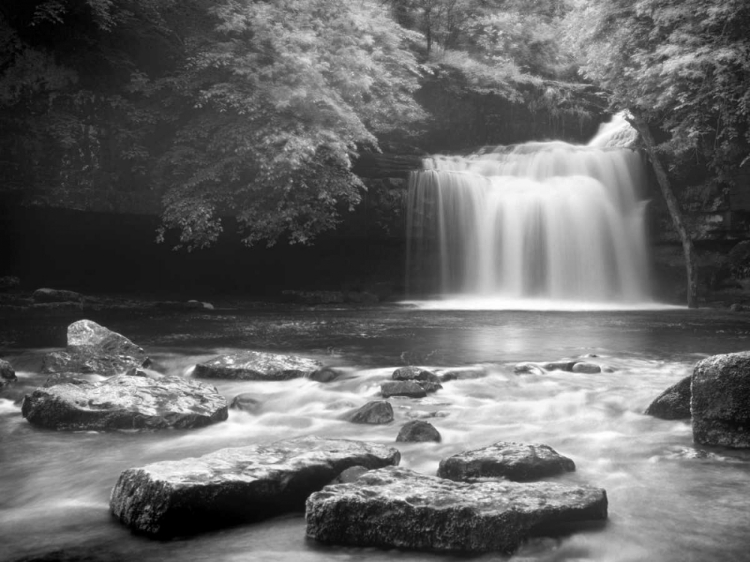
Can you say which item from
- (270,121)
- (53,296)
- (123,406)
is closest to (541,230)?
(270,121)

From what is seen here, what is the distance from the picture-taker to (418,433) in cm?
539

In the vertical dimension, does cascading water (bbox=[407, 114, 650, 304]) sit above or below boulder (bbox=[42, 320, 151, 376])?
above

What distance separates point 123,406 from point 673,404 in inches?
191

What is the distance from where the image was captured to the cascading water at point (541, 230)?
1980cm

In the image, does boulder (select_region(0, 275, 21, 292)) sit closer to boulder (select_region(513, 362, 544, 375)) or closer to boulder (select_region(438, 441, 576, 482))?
boulder (select_region(513, 362, 544, 375))

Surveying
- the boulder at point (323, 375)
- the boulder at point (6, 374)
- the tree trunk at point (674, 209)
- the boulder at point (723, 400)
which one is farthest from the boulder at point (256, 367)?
the tree trunk at point (674, 209)

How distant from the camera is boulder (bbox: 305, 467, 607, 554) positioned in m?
3.34

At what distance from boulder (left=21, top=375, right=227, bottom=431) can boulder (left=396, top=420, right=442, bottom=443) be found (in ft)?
6.12

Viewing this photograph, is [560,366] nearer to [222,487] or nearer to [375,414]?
[375,414]

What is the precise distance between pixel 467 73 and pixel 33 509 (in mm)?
21800

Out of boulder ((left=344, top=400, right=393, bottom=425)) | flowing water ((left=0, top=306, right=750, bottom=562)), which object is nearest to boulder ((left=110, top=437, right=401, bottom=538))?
flowing water ((left=0, top=306, right=750, bottom=562))

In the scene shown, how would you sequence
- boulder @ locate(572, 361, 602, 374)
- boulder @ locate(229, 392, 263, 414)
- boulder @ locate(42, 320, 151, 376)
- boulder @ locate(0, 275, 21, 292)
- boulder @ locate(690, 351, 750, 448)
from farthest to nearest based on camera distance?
boulder @ locate(0, 275, 21, 292)
boulder @ locate(572, 361, 602, 374)
boulder @ locate(42, 320, 151, 376)
boulder @ locate(229, 392, 263, 414)
boulder @ locate(690, 351, 750, 448)

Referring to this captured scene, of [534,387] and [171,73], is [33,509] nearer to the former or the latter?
[534,387]

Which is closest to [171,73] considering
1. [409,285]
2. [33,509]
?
[409,285]
